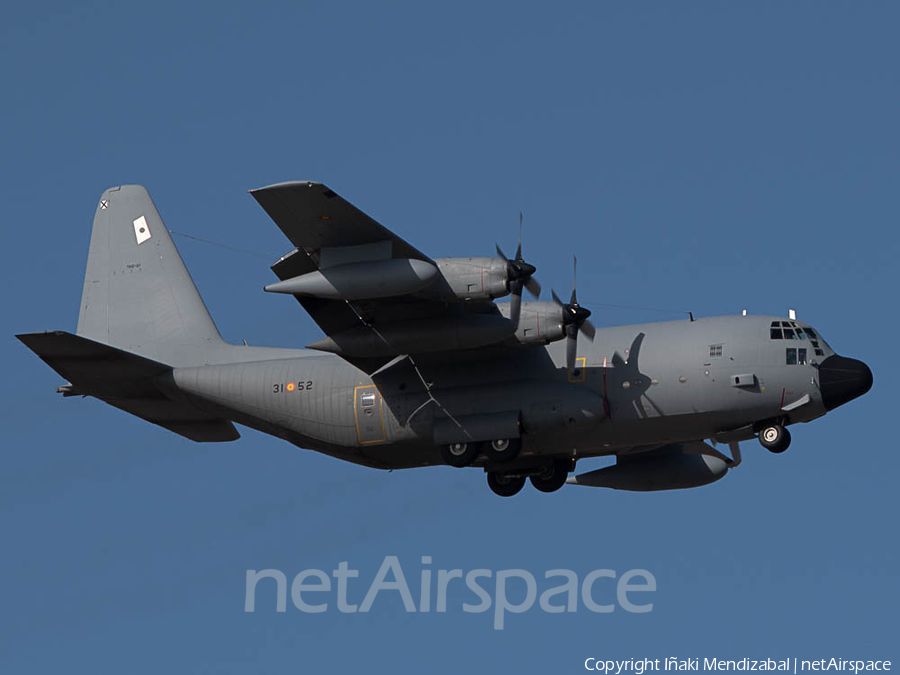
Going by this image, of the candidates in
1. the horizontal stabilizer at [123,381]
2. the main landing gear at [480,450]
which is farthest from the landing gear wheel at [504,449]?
the horizontal stabilizer at [123,381]

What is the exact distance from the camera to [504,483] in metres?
26.5

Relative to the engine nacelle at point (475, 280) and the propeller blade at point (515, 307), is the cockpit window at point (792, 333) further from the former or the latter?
the engine nacelle at point (475, 280)

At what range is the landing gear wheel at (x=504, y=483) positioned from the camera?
2648 cm

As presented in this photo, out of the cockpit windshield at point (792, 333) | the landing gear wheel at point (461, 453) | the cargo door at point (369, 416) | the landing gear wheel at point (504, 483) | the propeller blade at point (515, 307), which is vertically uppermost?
the propeller blade at point (515, 307)

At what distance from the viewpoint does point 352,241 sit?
2247cm

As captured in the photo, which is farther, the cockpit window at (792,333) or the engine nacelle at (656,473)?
the engine nacelle at (656,473)

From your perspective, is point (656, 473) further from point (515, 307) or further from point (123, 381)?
point (123, 381)

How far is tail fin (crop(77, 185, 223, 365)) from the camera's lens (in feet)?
91.4

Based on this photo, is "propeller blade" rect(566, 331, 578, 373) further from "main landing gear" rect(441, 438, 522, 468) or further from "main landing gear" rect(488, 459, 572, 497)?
"main landing gear" rect(488, 459, 572, 497)

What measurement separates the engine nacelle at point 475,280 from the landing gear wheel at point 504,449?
3.11 meters

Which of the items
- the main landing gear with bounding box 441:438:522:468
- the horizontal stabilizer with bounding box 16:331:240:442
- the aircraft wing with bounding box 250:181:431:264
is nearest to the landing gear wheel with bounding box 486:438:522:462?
the main landing gear with bounding box 441:438:522:468

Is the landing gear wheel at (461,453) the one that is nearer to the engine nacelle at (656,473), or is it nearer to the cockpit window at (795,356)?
the engine nacelle at (656,473)

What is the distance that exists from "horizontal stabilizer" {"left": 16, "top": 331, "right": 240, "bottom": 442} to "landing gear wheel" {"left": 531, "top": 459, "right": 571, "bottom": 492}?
6.22 m

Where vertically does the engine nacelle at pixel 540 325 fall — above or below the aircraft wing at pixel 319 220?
below
